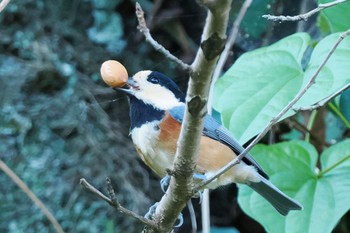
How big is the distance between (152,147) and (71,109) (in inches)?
35.4

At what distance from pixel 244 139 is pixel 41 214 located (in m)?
0.86

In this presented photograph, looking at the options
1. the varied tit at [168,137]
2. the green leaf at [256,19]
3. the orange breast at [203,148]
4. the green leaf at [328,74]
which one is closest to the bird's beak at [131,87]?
the varied tit at [168,137]

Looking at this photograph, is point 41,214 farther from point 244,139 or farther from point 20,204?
point 244,139

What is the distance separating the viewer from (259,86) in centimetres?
184

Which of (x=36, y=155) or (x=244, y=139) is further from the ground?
(x=244, y=139)

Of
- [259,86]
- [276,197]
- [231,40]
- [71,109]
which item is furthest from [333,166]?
[71,109]

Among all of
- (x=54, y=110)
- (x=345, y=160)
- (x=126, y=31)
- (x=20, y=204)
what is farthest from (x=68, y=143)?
(x=345, y=160)

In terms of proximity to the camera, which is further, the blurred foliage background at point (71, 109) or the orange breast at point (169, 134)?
the blurred foliage background at point (71, 109)

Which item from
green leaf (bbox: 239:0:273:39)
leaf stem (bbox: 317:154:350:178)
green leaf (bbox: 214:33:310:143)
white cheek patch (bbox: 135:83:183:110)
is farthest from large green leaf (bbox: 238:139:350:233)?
green leaf (bbox: 239:0:273:39)

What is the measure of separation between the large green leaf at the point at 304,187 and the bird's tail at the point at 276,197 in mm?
61

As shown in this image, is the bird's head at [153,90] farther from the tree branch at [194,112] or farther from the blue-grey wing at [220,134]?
the tree branch at [194,112]

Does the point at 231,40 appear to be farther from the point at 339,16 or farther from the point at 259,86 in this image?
the point at 339,16

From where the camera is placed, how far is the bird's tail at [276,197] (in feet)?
5.95

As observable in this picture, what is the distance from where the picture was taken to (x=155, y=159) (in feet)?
5.21
